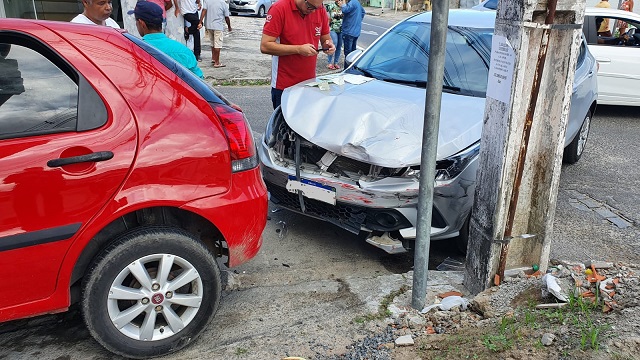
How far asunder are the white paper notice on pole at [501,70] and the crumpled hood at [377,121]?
771 mm

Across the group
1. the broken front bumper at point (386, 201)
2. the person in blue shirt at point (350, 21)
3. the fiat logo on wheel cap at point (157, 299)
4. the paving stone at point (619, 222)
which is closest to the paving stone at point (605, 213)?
the paving stone at point (619, 222)

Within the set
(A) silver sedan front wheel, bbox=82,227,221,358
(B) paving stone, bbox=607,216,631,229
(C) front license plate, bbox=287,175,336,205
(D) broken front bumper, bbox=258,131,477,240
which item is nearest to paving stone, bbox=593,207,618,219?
(B) paving stone, bbox=607,216,631,229

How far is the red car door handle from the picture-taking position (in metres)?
2.51

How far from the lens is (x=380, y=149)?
3789 millimetres

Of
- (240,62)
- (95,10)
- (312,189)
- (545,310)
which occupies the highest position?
(95,10)

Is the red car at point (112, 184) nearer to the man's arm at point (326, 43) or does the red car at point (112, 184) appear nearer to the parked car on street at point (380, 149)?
Result: the parked car on street at point (380, 149)

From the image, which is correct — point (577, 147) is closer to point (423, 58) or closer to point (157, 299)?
point (423, 58)

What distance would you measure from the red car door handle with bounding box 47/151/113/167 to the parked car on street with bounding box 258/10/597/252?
5.42ft

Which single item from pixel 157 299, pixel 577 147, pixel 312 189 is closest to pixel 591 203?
pixel 577 147

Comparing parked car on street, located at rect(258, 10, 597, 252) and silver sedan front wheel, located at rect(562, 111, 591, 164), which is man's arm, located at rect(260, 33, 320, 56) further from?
silver sedan front wheel, located at rect(562, 111, 591, 164)

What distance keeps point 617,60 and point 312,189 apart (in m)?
6.65

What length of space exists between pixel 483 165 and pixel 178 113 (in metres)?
1.82

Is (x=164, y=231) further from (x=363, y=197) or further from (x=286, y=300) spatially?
(x=363, y=197)

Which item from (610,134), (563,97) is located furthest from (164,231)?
(610,134)
